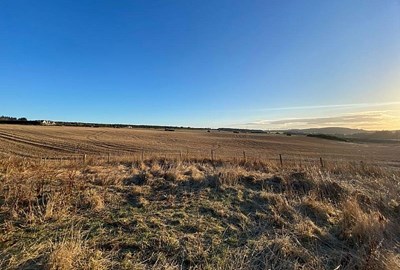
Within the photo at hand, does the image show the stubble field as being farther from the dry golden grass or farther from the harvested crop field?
the harvested crop field

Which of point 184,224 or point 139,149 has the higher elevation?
point 184,224

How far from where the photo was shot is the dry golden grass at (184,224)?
14.4ft

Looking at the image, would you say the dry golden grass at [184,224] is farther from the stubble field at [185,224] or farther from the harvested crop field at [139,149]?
the harvested crop field at [139,149]

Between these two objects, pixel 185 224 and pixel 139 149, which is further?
pixel 139 149

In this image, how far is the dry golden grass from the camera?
14.4ft

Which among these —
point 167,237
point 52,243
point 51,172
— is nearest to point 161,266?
point 167,237

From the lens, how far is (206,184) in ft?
29.9

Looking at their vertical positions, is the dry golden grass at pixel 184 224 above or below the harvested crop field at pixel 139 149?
above

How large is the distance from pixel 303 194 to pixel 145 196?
4.68 meters

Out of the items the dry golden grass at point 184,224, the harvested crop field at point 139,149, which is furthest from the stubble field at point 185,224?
the harvested crop field at point 139,149

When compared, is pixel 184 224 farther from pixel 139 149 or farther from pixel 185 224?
pixel 139 149

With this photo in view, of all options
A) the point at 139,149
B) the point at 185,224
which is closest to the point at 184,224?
the point at 185,224

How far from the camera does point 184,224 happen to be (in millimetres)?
5746

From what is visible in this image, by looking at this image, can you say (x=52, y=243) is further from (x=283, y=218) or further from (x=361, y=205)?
(x=361, y=205)
